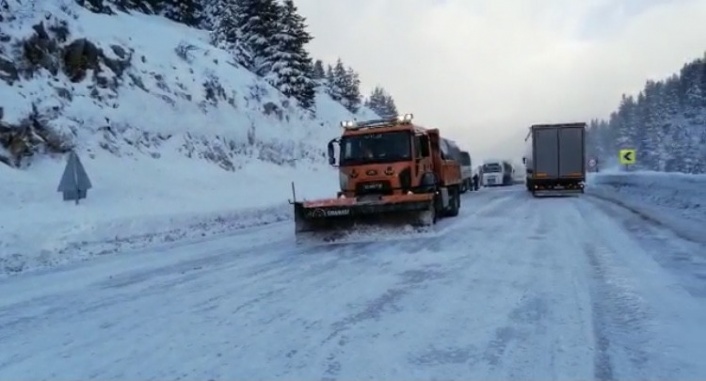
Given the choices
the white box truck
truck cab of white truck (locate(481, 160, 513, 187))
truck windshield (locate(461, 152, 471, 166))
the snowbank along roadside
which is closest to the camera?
the snowbank along roadside

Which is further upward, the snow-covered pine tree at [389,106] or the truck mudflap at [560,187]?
the snow-covered pine tree at [389,106]

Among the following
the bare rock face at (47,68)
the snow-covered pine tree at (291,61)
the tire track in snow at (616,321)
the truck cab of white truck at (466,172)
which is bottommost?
the tire track in snow at (616,321)

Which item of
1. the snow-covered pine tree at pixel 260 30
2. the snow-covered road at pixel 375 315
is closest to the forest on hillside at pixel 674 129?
the snow-covered pine tree at pixel 260 30

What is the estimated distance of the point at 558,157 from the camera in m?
28.5

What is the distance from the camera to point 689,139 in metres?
91.2

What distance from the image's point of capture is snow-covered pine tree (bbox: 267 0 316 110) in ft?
146

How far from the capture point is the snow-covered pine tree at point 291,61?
44594 mm

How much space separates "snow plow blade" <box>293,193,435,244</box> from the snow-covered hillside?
4161 millimetres

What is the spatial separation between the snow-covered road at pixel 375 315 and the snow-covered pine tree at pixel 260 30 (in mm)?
36687

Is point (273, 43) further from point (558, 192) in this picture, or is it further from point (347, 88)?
point (347, 88)

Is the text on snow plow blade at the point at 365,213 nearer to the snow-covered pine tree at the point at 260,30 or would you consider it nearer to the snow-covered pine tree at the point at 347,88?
the snow-covered pine tree at the point at 260,30

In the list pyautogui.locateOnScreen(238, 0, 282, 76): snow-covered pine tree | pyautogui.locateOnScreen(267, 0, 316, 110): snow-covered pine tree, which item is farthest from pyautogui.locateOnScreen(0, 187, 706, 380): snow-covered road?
pyautogui.locateOnScreen(238, 0, 282, 76): snow-covered pine tree

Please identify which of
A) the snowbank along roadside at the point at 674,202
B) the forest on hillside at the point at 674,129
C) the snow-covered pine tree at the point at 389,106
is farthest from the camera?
the snow-covered pine tree at the point at 389,106

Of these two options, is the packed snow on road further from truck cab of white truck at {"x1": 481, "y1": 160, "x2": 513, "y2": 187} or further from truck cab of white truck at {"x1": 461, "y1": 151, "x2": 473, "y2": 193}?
truck cab of white truck at {"x1": 481, "y1": 160, "x2": 513, "y2": 187}
